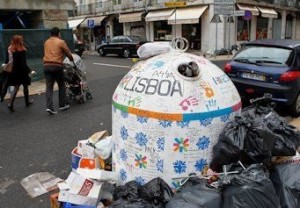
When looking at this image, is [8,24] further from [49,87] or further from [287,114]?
[287,114]

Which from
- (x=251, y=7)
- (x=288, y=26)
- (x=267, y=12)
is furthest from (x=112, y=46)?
(x=288, y=26)

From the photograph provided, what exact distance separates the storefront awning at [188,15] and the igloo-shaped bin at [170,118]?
2501 cm

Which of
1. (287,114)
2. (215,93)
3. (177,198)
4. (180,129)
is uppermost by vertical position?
(215,93)

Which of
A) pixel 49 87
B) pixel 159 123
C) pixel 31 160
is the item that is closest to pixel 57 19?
pixel 49 87

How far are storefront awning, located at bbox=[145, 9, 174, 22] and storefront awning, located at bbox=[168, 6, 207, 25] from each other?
0.84 metres

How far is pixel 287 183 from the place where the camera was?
138 inches

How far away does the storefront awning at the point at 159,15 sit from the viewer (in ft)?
101

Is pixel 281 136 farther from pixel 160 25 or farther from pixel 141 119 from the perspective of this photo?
pixel 160 25

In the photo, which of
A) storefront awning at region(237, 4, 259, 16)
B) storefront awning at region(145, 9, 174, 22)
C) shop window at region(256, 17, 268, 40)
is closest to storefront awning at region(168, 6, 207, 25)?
storefront awning at region(145, 9, 174, 22)

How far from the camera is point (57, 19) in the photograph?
16.7 m

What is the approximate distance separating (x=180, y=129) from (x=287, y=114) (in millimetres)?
5336

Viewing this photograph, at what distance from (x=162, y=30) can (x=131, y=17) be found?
3642mm

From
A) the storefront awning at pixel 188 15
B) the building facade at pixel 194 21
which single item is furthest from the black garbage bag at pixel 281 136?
the storefront awning at pixel 188 15

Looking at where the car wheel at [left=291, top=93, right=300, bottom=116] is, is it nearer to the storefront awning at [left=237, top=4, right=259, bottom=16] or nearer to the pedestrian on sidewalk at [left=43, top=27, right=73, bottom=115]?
the pedestrian on sidewalk at [left=43, top=27, right=73, bottom=115]
